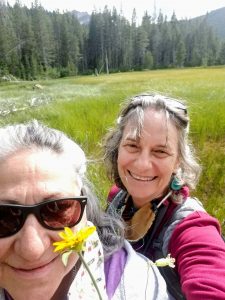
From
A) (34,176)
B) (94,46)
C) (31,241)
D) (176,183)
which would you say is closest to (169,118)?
(176,183)

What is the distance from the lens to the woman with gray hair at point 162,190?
64.4 inches

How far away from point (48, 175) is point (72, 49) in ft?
244

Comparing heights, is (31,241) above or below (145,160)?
above

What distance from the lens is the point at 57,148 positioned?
1444mm

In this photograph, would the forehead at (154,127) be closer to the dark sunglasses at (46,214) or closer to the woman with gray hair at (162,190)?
the woman with gray hair at (162,190)

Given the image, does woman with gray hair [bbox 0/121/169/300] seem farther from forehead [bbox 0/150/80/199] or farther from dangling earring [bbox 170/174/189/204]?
dangling earring [bbox 170/174/189/204]

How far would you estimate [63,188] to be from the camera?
134 centimetres

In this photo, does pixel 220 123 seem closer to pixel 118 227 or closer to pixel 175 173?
pixel 175 173

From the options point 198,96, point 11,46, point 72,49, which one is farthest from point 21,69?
point 198,96

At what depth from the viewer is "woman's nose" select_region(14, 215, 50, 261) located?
3.84ft

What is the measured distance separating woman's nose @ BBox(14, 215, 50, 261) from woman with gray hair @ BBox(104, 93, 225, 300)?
2.06ft

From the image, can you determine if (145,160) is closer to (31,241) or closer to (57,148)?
(57,148)

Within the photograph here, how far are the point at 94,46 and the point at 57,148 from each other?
7957 cm

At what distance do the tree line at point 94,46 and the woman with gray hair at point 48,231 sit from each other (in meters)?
60.5
